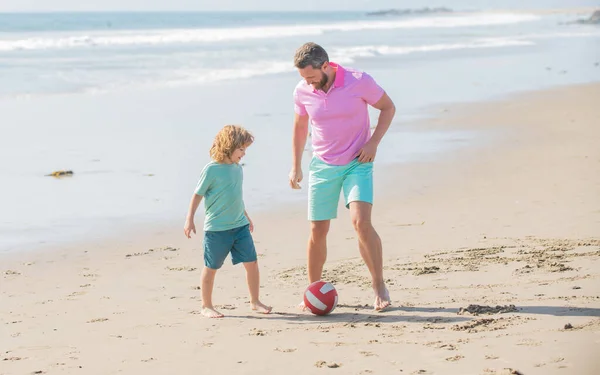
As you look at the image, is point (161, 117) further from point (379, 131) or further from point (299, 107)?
point (379, 131)

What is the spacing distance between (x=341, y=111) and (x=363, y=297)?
1349 mm

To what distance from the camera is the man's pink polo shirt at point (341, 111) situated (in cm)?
573

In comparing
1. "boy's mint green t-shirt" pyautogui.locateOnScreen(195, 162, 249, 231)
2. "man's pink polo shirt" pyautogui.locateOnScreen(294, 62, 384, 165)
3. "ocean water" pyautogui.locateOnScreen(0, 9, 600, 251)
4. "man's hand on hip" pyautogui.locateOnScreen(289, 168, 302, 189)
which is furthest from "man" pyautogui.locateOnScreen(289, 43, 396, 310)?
"ocean water" pyautogui.locateOnScreen(0, 9, 600, 251)

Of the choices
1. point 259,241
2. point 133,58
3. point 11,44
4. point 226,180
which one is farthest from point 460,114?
point 11,44

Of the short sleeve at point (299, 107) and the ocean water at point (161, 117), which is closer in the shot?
the short sleeve at point (299, 107)

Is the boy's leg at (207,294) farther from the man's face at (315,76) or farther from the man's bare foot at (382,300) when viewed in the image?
the man's face at (315,76)

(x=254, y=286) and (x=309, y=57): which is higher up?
(x=309, y=57)

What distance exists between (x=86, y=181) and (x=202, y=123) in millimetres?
4631

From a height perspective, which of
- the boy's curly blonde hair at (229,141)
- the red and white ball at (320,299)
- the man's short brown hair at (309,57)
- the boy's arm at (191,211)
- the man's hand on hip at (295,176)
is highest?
the man's short brown hair at (309,57)

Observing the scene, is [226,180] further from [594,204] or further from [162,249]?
[594,204]

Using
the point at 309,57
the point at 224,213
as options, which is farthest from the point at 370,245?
the point at 309,57

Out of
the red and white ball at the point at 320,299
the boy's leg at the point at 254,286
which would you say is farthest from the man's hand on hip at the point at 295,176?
the red and white ball at the point at 320,299

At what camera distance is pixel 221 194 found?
19.1 feet

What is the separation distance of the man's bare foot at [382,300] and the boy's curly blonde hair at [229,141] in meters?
1.31
